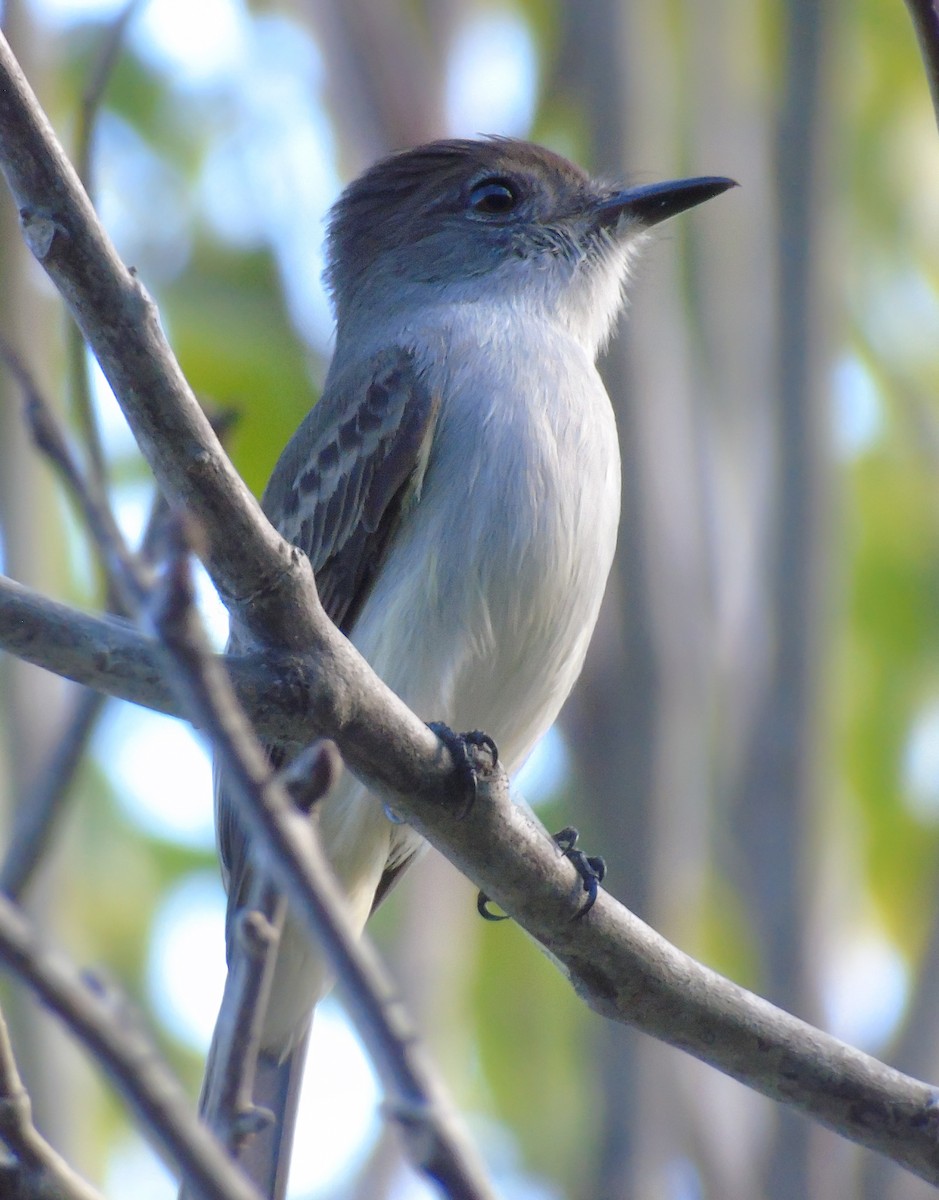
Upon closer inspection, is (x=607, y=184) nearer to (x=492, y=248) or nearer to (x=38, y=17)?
(x=492, y=248)

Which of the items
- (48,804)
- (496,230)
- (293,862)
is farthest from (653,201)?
(293,862)

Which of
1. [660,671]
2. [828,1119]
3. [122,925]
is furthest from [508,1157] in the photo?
[828,1119]

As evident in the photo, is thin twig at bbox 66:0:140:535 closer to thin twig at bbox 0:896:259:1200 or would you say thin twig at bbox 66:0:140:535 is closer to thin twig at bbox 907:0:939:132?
thin twig at bbox 907:0:939:132

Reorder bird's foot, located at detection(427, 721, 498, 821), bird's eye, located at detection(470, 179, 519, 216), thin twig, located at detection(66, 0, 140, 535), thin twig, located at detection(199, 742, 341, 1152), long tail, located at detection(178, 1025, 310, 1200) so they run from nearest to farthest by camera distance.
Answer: thin twig, located at detection(199, 742, 341, 1152)
bird's foot, located at detection(427, 721, 498, 821)
thin twig, located at detection(66, 0, 140, 535)
long tail, located at detection(178, 1025, 310, 1200)
bird's eye, located at detection(470, 179, 519, 216)

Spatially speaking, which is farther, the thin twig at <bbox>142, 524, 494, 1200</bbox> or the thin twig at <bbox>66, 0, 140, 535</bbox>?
the thin twig at <bbox>66, 0, 140, 535</bbox>

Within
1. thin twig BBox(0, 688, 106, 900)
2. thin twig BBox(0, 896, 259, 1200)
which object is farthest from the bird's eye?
thin twig BBox(0, 896, 259, 1200)

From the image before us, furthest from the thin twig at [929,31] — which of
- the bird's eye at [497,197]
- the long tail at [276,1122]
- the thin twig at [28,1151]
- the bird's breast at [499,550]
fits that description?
the bird's eye at [497,197]

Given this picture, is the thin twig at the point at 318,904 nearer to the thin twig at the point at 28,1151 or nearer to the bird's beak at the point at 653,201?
the thin twig at the point at 28,1151
